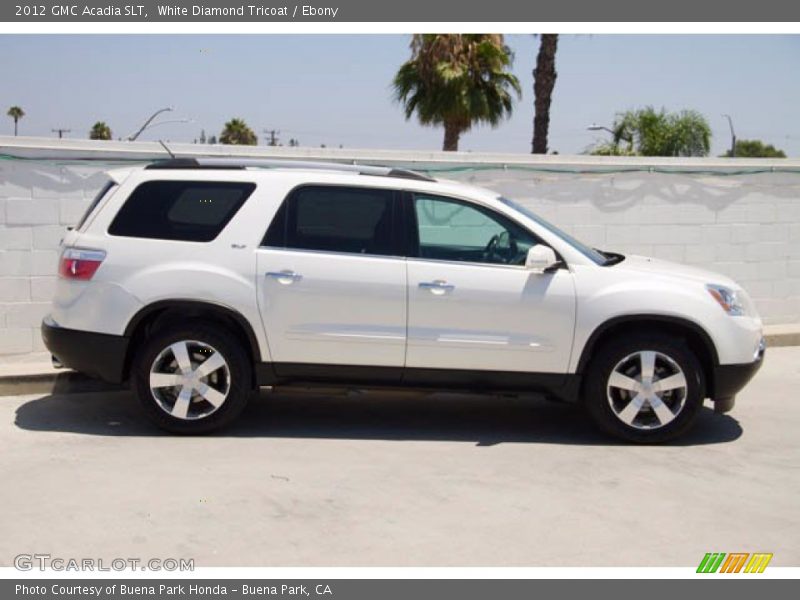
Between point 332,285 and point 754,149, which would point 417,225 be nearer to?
point 332,285

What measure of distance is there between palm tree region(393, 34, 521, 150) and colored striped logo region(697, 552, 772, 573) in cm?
2510

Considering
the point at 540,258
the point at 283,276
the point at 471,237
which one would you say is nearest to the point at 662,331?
the point at 540,258

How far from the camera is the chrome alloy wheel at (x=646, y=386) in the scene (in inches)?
262

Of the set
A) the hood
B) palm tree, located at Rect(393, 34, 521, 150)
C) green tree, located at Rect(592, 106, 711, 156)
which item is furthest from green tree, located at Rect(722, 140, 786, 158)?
the hood

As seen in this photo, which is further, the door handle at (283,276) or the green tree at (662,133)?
the green tree at (662,133)

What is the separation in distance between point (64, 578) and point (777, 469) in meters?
4.29

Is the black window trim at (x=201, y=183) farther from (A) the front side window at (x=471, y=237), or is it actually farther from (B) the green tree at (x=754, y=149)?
(B) the green tree at (x=754, y=149)

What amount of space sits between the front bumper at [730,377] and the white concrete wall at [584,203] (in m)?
3.44

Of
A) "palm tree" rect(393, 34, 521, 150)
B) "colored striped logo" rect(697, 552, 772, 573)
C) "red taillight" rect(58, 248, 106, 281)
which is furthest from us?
A: "palm tree" rect(393, 34, 521, 150)

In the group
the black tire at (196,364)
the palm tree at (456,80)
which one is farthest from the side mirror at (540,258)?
the palm tree at (456,80)

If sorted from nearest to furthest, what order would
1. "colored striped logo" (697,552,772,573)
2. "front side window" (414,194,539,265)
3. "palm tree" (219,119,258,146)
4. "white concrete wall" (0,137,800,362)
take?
"colored striped logo" (697,552,772,573) < "front side window" (414,194,539,265) < "white concrete wall" (0,137,800,362) < "palm tree" (219,119,258,146)

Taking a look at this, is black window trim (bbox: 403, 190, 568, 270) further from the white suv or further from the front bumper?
the front bumper

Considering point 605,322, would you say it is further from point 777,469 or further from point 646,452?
point 777,469

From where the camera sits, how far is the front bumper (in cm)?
671
